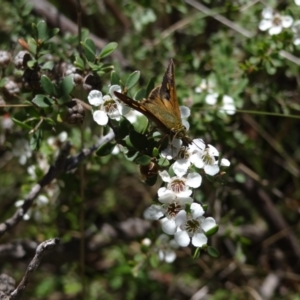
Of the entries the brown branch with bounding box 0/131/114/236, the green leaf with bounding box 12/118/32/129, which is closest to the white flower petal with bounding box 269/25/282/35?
the brown branch with bounding box 0/131/114/236

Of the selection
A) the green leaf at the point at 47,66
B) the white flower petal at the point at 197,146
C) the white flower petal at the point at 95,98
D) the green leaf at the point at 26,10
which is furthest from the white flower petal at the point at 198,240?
the green leaf at the point at 26,10

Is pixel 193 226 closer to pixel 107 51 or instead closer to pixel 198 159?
pixel 198 159

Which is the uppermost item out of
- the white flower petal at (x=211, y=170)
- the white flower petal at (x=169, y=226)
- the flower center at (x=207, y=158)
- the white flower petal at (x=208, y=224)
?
the flower center at (x=207, y=158)

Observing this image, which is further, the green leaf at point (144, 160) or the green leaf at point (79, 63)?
the green leaf at point (79, 63)

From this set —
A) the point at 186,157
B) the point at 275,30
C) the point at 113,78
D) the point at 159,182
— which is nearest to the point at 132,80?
the point at 113,78

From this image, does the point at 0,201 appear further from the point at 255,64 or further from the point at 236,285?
the point at 255,64

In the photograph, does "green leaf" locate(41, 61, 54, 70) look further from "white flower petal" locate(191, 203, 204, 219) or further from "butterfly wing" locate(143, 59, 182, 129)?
"white flower petal" locate(191, 203, 204, 219)

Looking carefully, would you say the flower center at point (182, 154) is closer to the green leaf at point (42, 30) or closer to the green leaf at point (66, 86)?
the green leaf at point (66, 86)
